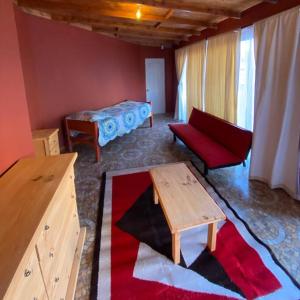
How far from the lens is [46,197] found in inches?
47.4

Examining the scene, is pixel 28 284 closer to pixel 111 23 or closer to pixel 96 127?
pixel 96 127

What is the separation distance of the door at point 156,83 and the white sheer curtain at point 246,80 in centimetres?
448

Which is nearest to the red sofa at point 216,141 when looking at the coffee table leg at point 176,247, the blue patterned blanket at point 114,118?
the blue patterned blanket at point 114,118

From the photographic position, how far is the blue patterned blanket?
405cm

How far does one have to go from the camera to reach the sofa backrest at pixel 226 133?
3070 millimetres

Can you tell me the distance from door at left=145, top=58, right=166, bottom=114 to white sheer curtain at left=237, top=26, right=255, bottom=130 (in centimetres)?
448

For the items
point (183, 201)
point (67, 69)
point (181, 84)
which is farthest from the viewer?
point (181, 84)

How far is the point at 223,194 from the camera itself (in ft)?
9.16

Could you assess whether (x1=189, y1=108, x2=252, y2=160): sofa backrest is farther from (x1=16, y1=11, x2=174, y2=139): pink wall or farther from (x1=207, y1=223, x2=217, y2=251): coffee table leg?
(x1=16, y1=11, x2=174, y2=139): pink wall

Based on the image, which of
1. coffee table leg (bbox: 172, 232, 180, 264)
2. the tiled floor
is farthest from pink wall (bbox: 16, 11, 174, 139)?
coffee table leg (bbox: 172, 232, 180, 264)

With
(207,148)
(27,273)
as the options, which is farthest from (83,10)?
(27,273)

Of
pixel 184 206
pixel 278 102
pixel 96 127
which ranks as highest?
pixel 278 102

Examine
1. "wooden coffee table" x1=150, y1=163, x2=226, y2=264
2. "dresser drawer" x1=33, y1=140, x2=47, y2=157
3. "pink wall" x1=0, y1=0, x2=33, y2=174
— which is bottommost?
"wooden coffee table" x1=150, y1=163, x2=226, y2=264

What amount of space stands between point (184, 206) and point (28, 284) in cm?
123
